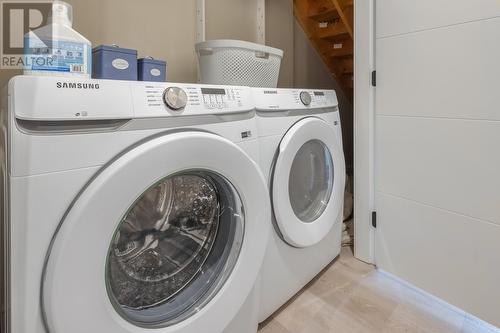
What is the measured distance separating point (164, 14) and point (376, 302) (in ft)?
5.61

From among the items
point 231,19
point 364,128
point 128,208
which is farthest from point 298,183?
point 231,19

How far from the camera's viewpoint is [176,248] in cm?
89

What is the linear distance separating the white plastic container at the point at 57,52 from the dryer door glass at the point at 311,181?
0.84 m

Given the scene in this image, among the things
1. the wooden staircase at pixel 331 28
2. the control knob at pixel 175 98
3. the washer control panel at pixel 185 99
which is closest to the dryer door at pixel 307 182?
the washer control panel at pixel 185 99

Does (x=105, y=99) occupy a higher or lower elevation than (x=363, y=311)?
higher

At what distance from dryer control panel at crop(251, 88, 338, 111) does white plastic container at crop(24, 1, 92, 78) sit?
0.52m

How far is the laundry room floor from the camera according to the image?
114cm

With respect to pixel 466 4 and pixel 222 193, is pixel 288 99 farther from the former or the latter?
pixel 466 4

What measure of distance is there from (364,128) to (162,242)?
113cm

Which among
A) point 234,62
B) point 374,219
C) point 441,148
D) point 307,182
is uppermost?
point 234,62

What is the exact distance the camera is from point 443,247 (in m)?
1.22

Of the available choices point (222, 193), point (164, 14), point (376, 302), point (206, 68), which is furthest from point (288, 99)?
point (376, 302)

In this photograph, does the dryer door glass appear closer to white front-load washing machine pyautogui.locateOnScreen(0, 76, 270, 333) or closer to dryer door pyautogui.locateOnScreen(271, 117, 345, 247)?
dryer door pyautogui.locateOnScreen(271, 117, 345, 247)

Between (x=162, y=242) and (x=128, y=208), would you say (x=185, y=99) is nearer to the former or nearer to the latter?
(x=128, y=208)
